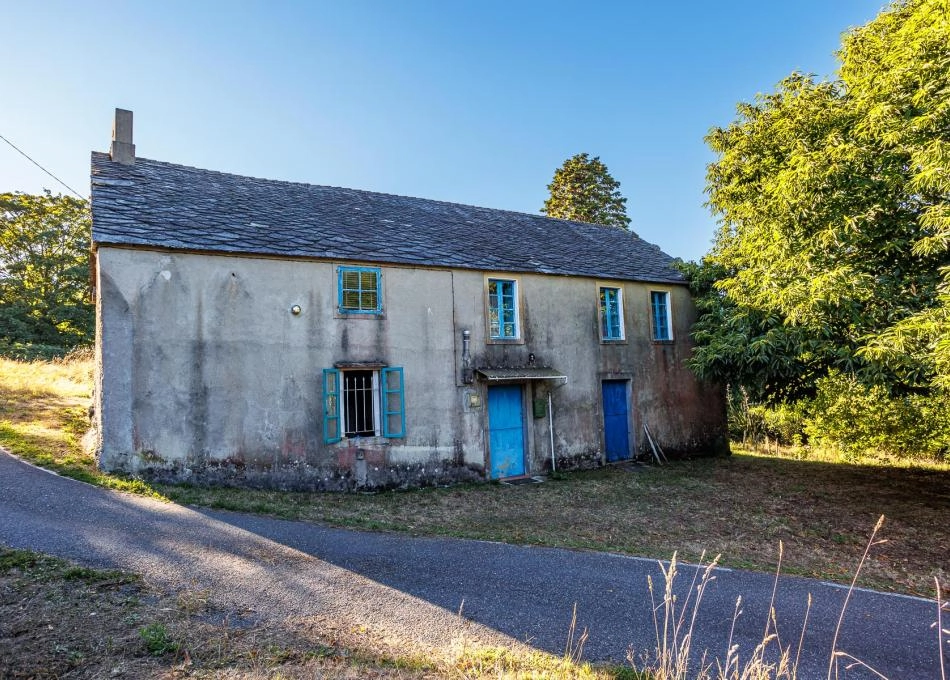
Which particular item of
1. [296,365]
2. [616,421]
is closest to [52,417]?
[296,365]

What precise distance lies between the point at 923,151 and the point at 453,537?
326 inches

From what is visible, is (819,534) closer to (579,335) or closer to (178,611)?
(579,335)

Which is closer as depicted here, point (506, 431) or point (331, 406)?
point (331, 406)

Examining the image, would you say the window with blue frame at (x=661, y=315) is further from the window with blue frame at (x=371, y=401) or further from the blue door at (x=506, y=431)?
the window with blue frame at (x=371, y=401)

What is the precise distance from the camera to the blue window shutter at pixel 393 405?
10719mm

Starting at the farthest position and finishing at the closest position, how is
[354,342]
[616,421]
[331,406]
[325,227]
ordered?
[616,421], [325,227], [354,342], [331,406]

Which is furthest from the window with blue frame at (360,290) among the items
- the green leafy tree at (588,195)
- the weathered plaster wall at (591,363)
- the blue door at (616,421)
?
the green leafy tree at (588,195)

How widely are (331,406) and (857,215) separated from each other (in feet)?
32.2

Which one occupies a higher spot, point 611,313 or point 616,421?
point 611,313

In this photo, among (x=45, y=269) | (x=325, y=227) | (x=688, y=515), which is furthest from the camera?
(x=45, y=269)

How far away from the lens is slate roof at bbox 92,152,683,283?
9.95m

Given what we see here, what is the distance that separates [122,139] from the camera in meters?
12.5

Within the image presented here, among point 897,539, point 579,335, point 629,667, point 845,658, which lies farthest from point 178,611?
point 579,335

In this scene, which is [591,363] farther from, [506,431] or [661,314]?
[661,314]
